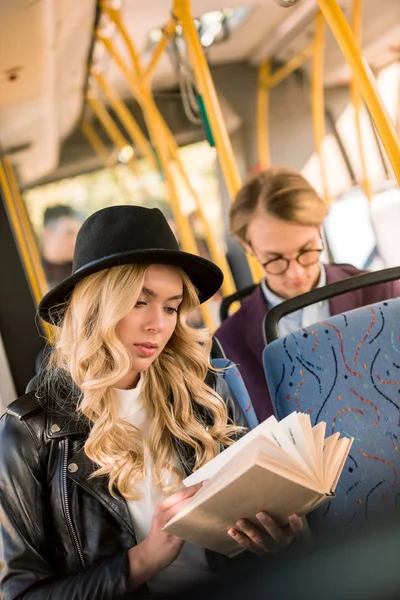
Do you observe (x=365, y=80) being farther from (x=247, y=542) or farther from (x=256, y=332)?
(x=247, y=542)

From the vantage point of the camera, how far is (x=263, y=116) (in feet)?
22.6

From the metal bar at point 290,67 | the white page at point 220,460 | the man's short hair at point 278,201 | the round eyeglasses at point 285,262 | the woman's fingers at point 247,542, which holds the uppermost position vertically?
the metal bar at point 290,67

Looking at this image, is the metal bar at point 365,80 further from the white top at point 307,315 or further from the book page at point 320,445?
the book page at point 320,445

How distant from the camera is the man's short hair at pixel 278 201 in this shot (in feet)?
9.93

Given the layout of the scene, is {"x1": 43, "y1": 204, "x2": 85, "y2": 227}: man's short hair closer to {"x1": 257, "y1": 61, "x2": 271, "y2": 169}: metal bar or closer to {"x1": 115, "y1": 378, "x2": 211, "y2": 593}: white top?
{"x1": 257, "y1": 61, "x2": 271, "y2": 169}: metal bar

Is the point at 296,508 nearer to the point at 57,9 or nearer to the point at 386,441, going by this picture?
the point at 386,441

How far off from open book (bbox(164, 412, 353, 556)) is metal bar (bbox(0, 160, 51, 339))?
2.22m

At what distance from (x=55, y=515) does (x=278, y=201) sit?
172 centimetres

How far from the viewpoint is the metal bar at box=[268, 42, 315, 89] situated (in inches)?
265

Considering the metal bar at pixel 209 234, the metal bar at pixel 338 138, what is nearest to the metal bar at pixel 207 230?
the metal bar at pixel 209 234

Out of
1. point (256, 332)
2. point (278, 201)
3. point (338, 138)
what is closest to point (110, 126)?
point (338, 138)

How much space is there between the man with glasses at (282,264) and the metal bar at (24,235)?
1079 millimetres

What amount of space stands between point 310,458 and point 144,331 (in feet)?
1.68

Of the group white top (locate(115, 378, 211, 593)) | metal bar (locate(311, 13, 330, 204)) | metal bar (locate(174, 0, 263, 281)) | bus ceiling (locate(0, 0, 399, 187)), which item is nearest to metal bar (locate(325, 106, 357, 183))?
metal bar (locate(311, 13, 330, 204))
